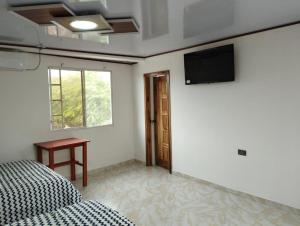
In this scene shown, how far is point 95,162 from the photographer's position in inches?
188

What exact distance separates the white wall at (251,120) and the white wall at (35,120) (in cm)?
154

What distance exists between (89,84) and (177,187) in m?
2.58

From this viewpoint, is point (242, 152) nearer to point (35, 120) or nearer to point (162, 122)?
point (162, 122)

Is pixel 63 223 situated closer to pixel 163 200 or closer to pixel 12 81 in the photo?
pixel 163 200

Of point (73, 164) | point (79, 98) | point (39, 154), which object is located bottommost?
point (73, 164)

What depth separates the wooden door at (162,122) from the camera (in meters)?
4.89

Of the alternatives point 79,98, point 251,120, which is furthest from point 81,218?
point 79,98

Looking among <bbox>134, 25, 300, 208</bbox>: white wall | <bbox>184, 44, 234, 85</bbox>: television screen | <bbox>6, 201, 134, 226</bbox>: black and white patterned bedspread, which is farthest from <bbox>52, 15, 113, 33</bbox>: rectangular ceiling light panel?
<bbox>134, 25, 300, 208</bbox>: white wall

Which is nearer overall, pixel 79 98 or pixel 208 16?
pixel 208 16

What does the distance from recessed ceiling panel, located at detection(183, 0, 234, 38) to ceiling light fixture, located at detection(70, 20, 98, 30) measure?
1.65 m

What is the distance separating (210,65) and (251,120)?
1.02 metres

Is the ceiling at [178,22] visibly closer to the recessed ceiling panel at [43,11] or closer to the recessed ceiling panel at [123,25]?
the recessed ceiling panel at [123,25]

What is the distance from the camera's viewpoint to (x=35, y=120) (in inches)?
156

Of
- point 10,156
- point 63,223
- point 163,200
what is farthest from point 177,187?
point 10,156
